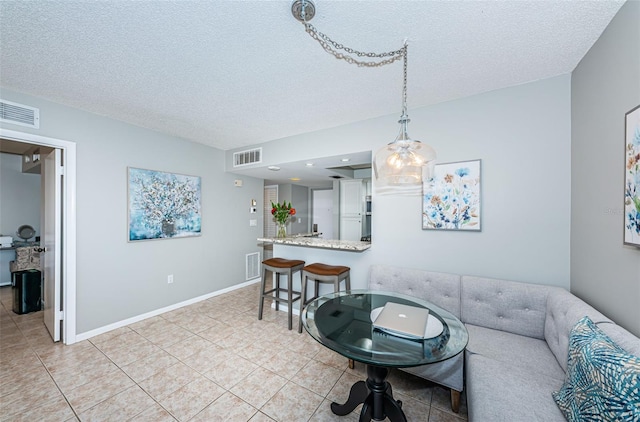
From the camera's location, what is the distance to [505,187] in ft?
6.91

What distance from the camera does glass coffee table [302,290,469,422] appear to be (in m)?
1.21

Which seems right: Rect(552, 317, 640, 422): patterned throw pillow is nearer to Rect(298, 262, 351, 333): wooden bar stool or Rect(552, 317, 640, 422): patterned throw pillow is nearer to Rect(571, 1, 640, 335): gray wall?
Rect(571, 1, 640, 335): gray wall

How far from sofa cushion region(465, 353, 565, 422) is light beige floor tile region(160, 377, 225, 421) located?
5.72 feet

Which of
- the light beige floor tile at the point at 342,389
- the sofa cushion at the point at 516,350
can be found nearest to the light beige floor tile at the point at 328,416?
the light beige floor tile at the point at 342,389

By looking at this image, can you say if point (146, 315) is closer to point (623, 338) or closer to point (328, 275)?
point (328, 275)

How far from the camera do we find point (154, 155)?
3.24 meters

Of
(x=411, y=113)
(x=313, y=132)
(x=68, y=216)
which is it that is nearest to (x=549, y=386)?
(x=411, y=113)

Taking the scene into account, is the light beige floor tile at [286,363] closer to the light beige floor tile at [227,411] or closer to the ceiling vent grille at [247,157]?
the light beige floor tile at [227,411]

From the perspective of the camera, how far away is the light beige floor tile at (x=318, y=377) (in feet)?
6.26

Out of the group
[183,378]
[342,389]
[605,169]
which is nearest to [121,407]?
[183,378]

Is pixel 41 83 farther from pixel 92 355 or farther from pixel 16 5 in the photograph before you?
pixel 92 355

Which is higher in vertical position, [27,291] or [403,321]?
[403,321]

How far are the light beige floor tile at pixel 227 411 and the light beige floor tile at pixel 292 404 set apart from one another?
11 centimetres

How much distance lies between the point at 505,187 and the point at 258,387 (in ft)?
8.79
